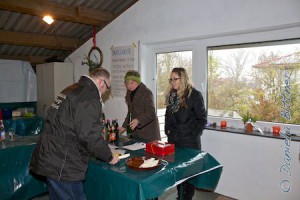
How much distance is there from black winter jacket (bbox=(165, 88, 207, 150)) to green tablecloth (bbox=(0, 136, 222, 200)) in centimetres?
25

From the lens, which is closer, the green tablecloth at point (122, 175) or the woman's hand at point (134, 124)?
the green tablecloth at point (122, 175)

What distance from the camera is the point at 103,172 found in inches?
71.2

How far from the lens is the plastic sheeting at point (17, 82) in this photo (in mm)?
4758

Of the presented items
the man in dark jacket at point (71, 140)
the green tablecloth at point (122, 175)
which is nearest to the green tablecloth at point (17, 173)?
the green tablecloth at point (122, 175)

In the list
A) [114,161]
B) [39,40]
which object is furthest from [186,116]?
[39,40]

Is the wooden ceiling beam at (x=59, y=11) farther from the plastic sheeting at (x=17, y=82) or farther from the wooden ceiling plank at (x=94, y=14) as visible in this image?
the plastic sheeting at (x=17, y=82)

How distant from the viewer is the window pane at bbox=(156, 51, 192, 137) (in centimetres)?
340

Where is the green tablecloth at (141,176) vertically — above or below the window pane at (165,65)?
below

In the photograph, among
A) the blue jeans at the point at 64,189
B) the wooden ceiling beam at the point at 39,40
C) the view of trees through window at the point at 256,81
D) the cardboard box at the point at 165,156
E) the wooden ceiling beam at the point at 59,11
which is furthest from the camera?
the wooden ceiling beam at the point at 39,40

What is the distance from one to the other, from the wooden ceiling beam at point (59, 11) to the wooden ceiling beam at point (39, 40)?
0.80 meters

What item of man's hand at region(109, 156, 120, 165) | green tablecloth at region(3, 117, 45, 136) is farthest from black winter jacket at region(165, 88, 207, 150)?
green tablecloth at region(3, 117, 45, 136)

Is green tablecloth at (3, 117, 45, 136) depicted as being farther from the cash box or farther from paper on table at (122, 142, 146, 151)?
the cash box

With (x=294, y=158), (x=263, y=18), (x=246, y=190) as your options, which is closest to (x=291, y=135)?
(x=294, y=158)

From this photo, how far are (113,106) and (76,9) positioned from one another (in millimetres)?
1628
